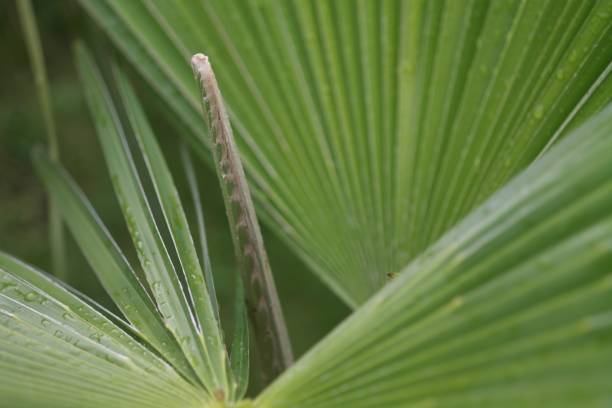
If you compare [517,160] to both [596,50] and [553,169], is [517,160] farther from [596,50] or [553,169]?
[553,169]

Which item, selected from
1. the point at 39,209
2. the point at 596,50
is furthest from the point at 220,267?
the point at 596,50

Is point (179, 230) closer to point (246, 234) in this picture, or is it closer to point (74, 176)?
point (246, 234)

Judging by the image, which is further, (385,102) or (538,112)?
(385,102)

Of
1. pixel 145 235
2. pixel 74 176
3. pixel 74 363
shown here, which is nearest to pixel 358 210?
pixel 145 235

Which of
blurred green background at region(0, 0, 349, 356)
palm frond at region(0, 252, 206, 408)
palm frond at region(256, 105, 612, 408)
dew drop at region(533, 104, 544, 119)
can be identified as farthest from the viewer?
blurred green background at region(0, 0, 349, 356)

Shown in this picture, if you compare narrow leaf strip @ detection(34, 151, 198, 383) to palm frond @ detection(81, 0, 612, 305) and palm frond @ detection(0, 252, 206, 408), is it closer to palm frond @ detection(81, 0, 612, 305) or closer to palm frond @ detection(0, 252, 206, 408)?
palm frond @ detection(0, 252, 206, 408)

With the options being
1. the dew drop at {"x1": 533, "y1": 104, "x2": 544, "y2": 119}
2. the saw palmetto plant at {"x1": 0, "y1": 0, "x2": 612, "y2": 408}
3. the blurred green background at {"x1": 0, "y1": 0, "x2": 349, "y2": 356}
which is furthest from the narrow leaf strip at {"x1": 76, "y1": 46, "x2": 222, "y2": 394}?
the blurred green background at {"x1": 0, "y1": 0, "x2": 349, "y2": 356}

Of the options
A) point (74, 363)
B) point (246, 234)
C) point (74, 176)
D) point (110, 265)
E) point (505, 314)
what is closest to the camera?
point (505, 314)
